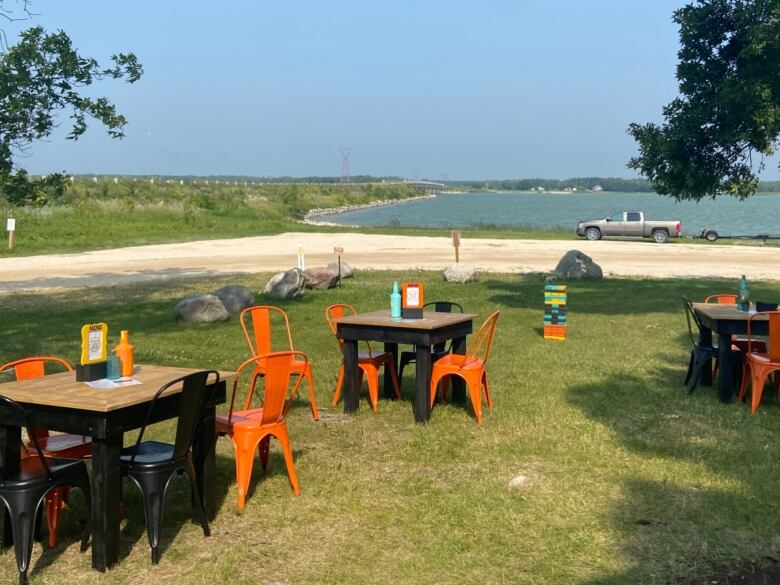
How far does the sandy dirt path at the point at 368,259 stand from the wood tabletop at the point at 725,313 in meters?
13.7

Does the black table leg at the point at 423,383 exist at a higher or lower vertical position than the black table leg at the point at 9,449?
lower

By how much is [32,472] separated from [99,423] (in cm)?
62

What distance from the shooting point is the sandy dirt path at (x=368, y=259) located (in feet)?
74.3

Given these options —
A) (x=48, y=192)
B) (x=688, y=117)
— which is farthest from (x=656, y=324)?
(x=48, y=192)

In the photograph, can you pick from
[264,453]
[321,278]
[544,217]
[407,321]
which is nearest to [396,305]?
[407,321]

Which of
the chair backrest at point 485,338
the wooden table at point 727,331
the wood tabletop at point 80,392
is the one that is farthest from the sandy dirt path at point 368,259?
the wood tabletop at point 80,392

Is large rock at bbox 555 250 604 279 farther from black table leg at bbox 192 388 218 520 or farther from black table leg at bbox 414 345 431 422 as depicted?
black table leg at bbox 192 388 218 520

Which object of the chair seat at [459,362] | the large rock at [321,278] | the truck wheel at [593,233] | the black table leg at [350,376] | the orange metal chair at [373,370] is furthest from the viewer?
the truck wheel at [593,233]

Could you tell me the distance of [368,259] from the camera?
87.1 feet

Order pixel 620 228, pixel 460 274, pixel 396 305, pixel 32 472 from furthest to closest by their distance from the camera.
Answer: pixel 620 228 < pixel 460 274 < pixel 396 305 < pixel 32 472

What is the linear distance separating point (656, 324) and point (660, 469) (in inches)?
302

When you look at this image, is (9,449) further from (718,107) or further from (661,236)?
(661,236)

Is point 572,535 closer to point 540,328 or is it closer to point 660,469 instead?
point 660,469

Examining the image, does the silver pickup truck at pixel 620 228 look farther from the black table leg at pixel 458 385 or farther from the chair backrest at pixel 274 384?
the chair backrest at pixel 274 384
